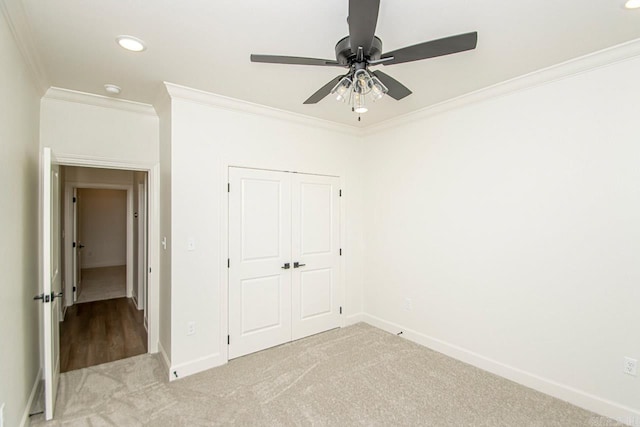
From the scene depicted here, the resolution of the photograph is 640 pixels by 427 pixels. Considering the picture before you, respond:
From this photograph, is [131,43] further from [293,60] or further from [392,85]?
[392,85]

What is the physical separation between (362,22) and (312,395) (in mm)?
2627

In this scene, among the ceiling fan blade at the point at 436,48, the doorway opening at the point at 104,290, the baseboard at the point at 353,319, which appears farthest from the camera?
the baseboard at the point at 353,319

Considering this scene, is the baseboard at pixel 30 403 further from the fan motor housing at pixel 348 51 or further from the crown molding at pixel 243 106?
the fan motor housing at pixel 348 51

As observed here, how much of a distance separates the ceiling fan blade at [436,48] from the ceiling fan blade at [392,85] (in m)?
0.15

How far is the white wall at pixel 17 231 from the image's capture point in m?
1.71

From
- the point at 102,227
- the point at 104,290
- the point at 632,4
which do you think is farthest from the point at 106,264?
the point at 632,4

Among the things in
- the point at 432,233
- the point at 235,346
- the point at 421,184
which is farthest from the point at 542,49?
the point at 235,346

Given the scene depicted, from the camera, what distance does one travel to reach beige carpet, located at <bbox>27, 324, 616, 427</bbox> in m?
2.21

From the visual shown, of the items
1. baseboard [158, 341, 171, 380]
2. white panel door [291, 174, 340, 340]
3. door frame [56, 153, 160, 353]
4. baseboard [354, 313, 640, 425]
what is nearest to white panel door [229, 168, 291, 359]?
white panel door [291, 174, 340, 340]

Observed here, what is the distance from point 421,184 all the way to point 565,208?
134 centimetres

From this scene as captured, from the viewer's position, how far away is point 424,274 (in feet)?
11.2

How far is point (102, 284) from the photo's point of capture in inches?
255

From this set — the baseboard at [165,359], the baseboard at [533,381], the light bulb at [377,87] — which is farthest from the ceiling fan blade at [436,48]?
the baseboard at [165,359]

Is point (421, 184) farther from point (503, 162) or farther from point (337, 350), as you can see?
point (337, 350)
